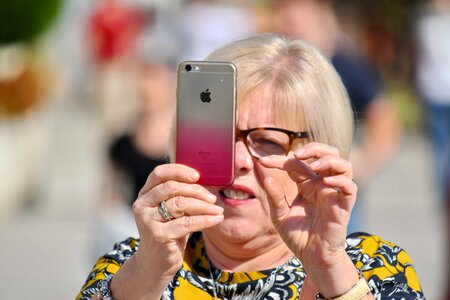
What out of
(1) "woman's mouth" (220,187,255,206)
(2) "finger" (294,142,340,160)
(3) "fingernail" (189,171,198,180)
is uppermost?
(2) "finger" (294,142,340,160)

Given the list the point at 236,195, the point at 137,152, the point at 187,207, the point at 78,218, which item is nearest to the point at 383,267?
the point at 236,195

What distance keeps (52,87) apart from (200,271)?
31.8 ft

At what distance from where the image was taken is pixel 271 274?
285 centimetres

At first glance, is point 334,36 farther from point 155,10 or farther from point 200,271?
point 155,10

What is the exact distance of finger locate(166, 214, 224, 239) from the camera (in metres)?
2.40

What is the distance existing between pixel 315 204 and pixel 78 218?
26.6ft

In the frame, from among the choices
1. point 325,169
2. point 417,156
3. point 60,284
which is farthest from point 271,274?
point 417,156

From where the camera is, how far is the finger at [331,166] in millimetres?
2406

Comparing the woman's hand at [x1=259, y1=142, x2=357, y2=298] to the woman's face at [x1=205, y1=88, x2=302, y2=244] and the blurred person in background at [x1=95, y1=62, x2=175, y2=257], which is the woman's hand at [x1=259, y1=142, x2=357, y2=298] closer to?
the woman's face at [x1=205, y1=88, x2=302, y2=244]

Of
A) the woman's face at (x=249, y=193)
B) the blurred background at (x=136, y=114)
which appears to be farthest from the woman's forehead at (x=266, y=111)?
the blurred background at (x=136, y=114)

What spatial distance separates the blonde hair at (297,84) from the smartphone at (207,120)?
364 mm

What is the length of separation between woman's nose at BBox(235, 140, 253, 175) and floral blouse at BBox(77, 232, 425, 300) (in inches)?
11.0

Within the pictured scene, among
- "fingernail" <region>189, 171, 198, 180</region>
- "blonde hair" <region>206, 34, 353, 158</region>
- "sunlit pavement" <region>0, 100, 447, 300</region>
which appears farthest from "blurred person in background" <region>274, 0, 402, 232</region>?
"fingernail" <region>189, 171, 198, 180</region>

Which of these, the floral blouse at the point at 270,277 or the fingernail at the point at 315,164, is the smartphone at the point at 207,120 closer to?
the fingernail at the point at 315,164
